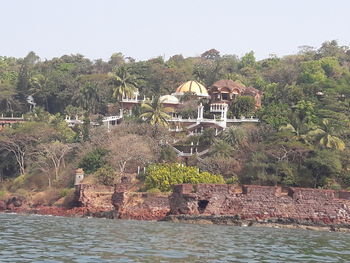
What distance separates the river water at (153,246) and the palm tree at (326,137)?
25.7 m

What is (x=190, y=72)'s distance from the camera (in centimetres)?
11819

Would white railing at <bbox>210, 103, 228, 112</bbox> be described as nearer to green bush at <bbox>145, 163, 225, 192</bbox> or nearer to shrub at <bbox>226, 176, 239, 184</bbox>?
shrub at <bbox>226, 176, 239, 184</bbox>

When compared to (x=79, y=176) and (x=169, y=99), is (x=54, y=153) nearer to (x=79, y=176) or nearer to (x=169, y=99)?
(x=79, y=176)

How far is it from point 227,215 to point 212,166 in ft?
47.4

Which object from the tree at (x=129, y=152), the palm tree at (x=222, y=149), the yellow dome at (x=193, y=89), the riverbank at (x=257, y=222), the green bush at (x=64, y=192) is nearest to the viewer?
the riverbank at (x=257, y=222)

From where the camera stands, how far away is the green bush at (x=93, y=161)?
64.7 m

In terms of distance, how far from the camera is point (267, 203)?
51.5 meters

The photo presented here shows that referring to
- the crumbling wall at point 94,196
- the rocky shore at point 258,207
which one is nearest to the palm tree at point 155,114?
the crumbling wall at point 94,196

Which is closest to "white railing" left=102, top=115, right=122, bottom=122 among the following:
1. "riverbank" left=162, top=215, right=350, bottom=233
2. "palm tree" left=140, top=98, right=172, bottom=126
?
"palm tree" left=140, top=98, right=172, bottom=126

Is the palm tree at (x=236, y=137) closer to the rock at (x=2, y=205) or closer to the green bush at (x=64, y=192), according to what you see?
the green bush at (x=64, y=192)

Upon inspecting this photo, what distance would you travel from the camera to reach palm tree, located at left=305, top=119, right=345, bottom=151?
6325 cm

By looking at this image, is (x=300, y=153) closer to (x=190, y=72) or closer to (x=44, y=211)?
(x=44, y=211)

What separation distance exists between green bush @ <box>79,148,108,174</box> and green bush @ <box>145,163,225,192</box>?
704 centimetres

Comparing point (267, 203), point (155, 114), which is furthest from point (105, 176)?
point (267, 203)
